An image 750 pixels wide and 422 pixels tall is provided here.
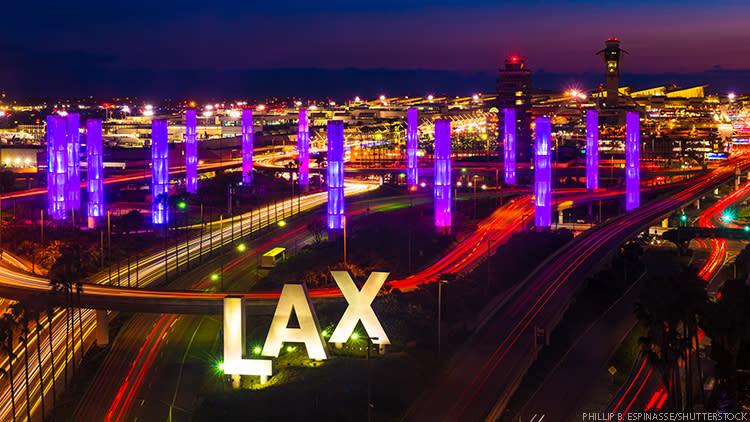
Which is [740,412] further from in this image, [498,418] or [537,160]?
→ [537,160]

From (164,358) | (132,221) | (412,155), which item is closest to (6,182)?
(132,221)

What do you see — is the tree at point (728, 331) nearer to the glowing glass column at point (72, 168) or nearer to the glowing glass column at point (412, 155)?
the glowing glass column at point (72, 168)

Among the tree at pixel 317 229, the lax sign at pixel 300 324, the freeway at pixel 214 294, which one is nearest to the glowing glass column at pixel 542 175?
the freeway at pixel 214 294

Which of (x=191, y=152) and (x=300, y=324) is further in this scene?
(x=191, y=152)

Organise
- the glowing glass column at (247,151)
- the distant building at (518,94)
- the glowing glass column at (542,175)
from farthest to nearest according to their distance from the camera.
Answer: the distant building at (518,94) → the glowing glass column at (247,151) → the glowing glass column at (542,175)

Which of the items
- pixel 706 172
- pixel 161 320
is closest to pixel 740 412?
pixel 161 320

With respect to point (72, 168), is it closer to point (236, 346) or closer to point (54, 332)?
point (54, 332)

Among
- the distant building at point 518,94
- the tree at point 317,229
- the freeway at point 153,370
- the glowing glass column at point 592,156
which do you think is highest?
the distant building at point 518,94
